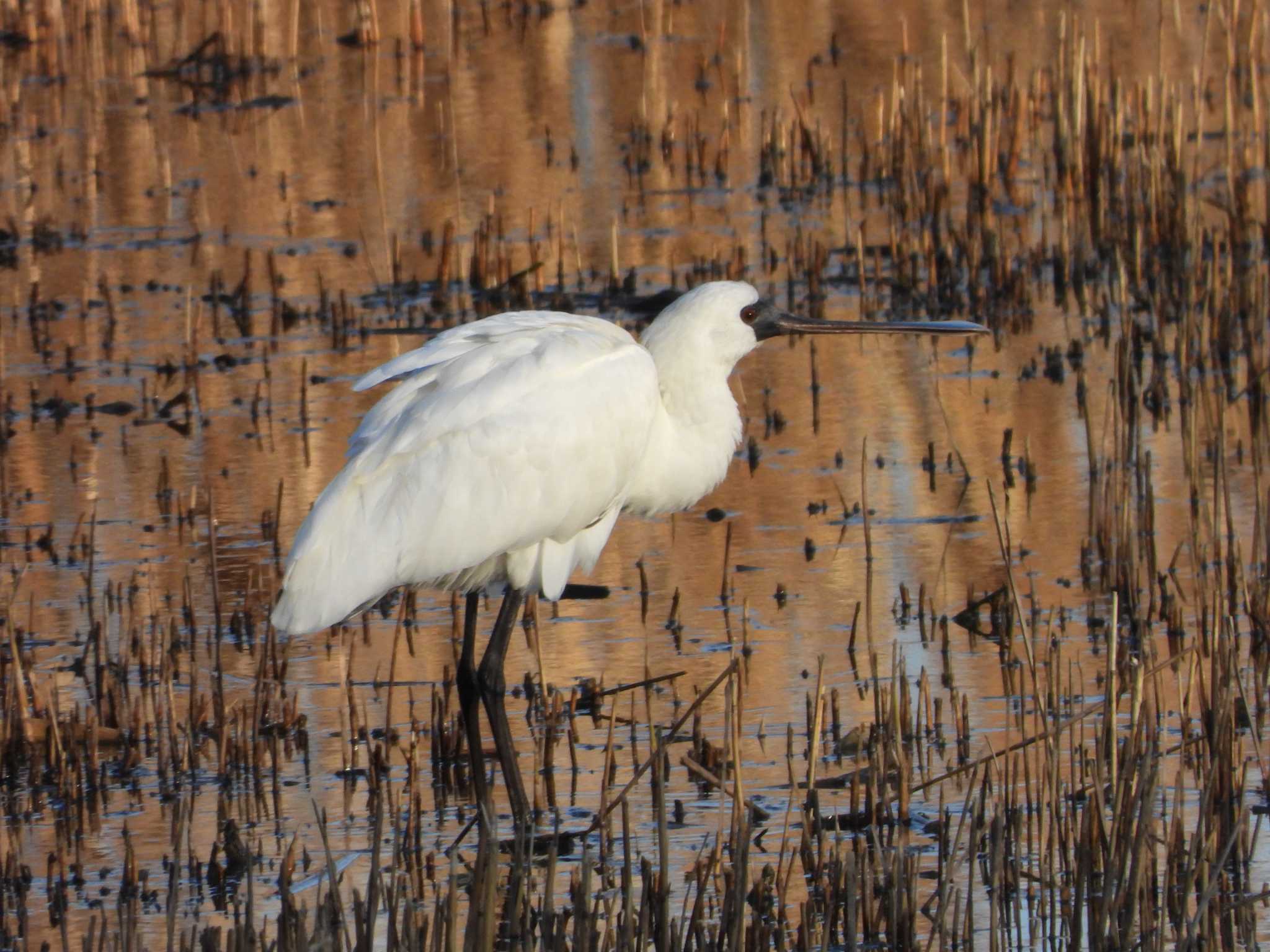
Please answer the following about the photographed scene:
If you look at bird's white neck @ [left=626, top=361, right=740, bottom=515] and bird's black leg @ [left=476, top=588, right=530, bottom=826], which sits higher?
bird's white neck @ [left=626, top=361, right=740, bottom=515]

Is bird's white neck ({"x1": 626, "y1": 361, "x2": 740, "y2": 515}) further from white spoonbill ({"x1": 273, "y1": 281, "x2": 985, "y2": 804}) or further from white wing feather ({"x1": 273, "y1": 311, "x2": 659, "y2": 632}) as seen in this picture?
white wing feather ({"x1": 273, "y1": 311, "x2": 659, "y2": 632})

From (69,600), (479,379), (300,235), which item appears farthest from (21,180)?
(479,379)

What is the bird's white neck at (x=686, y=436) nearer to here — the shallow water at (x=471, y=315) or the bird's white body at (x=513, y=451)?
the bird's white body at (x=513, y=451)

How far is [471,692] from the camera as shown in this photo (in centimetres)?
618

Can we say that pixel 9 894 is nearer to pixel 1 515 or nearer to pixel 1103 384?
pixel 1 515

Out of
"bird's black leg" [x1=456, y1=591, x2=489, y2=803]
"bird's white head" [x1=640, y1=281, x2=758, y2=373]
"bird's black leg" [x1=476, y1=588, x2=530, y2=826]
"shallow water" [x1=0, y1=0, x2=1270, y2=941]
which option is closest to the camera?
"bird's black leg" [x1=476, y1=588, x2=530, y2=826]

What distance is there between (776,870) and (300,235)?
30.4 feet

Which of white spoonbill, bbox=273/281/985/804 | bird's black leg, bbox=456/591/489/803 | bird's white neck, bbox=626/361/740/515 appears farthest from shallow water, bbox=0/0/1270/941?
bird's white neck, bbox=626/361/740/515

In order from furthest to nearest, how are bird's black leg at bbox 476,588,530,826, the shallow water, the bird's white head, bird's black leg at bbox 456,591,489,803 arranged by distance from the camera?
the shallow water
the bird's white head
bird's black leg at bbox 456,591,489,803
bird's black leg at bbox 476,588,530,826

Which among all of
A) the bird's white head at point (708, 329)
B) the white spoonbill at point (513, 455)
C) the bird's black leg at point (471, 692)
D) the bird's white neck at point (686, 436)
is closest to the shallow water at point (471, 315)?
the bird's black leg at point (471, 692)

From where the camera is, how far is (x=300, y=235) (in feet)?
44.4

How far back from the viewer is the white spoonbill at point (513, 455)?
5.81 metres

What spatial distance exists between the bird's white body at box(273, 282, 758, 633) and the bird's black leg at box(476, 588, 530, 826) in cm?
9

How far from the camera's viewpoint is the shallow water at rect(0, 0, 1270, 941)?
6.67 metres
